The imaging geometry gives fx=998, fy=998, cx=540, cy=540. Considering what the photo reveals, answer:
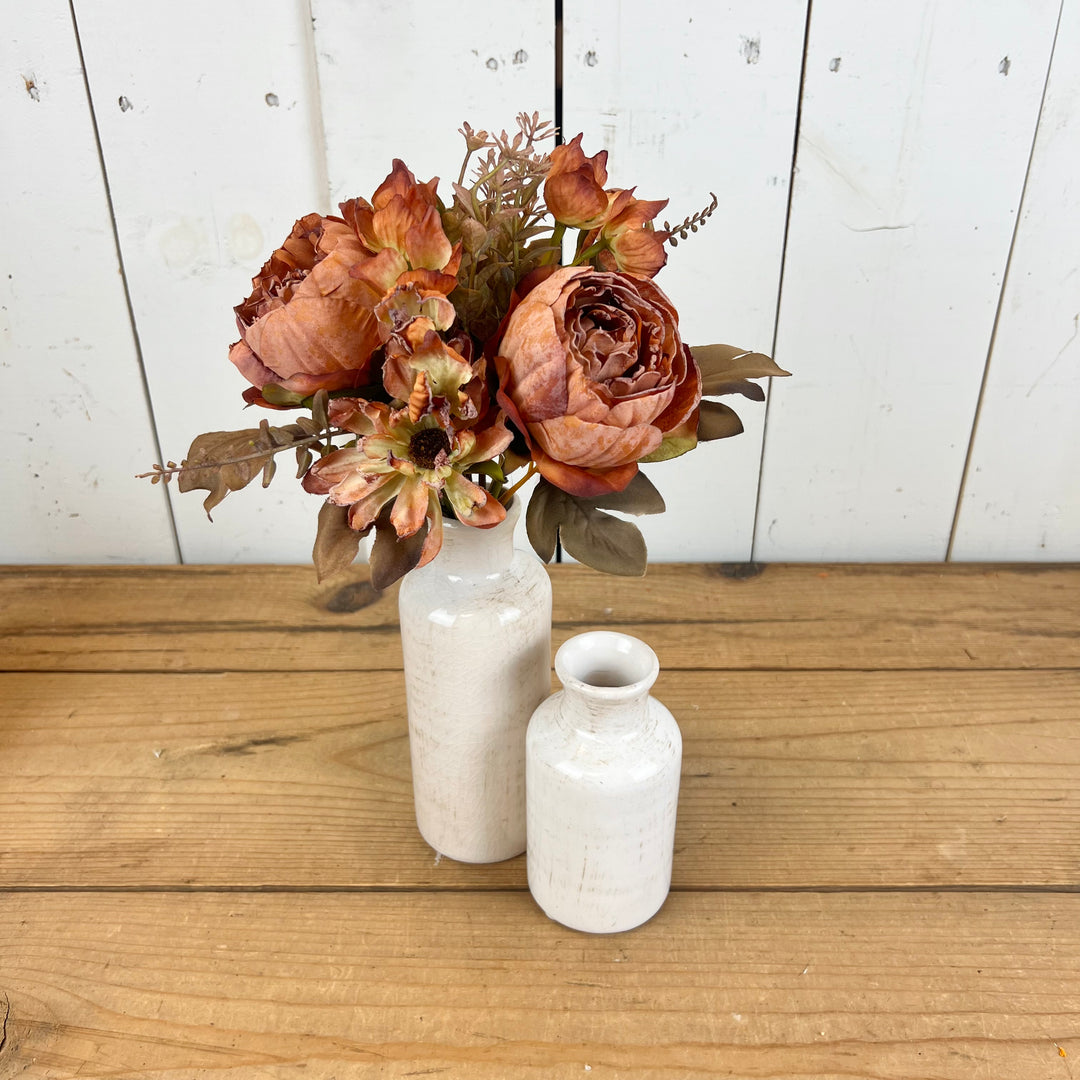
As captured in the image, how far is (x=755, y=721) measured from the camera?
810mm

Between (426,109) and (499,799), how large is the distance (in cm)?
60

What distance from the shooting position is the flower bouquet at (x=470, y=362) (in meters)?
0.46

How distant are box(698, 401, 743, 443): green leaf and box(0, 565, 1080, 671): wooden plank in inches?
14.6

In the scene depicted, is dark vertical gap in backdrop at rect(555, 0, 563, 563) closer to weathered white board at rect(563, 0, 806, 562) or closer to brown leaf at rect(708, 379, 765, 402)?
weathered white board at rect(563, 0, 806, 562)

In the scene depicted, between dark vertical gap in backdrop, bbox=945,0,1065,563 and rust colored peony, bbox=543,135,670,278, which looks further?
dark vertical gap in backdrop, bbox=945,0,1065,563

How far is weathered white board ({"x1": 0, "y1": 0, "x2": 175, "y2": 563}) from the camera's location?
2.87 feet

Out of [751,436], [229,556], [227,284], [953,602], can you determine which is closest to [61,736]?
[229,556]

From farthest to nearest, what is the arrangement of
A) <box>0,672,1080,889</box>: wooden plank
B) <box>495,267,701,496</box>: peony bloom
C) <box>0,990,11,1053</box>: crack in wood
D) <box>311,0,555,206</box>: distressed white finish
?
<box>311,0,555,206</box>: distressed white finish
<box>0,672,1080,889</box>: wooden plank
<box>0,990,11,1053</box>: crack in wood
<box>495,267,701,496</box>: peony bloom

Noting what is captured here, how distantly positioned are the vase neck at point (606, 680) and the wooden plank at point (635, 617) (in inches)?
11.1

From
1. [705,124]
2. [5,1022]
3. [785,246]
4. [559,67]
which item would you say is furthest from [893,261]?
[5,1022]

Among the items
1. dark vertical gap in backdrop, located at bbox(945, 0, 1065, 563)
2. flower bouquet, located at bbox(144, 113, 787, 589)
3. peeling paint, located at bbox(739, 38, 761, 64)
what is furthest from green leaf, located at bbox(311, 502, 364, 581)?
dark vertical gap in backdrop, located at bbox(945, 0, 1065, 563)

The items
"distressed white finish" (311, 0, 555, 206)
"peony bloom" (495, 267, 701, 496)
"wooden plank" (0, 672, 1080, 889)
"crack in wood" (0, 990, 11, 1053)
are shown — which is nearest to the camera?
"peony bloom" (495, 267, 701, 496)

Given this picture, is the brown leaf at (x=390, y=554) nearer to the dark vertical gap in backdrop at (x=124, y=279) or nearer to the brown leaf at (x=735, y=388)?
the brown leaf at (x=735, y=388)

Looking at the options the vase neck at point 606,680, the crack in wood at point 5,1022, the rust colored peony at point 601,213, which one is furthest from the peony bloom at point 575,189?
the crack in wood at point 5,1022
